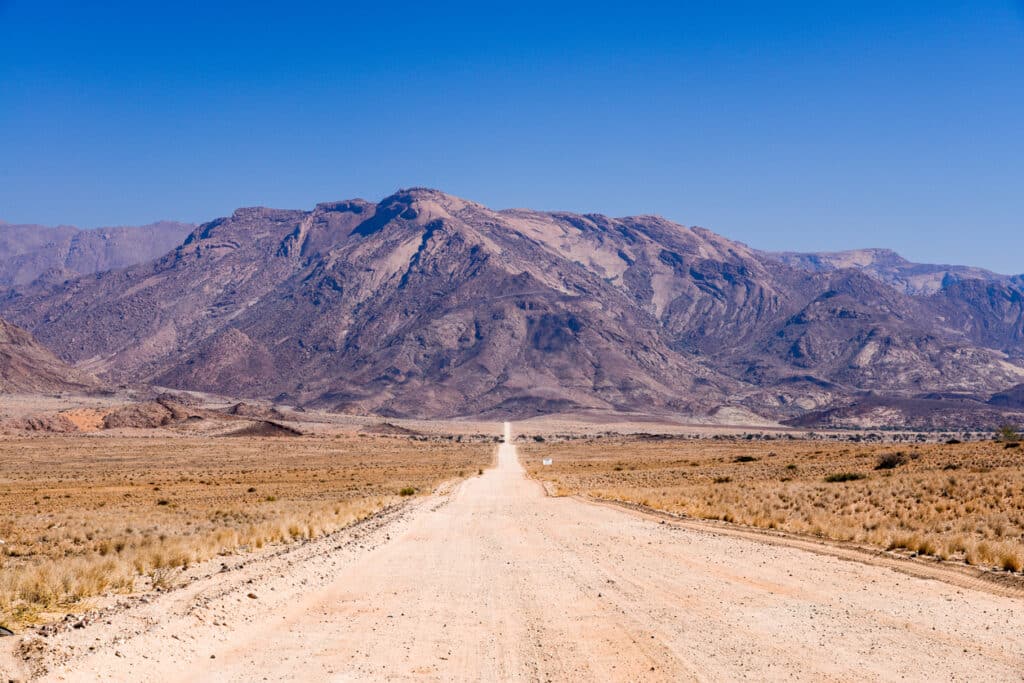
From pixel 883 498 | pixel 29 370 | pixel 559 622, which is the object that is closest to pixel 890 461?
pixel 883 498

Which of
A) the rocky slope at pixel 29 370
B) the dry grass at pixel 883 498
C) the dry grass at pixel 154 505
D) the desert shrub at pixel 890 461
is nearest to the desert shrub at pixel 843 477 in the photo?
the dry grass at pixel 883 498

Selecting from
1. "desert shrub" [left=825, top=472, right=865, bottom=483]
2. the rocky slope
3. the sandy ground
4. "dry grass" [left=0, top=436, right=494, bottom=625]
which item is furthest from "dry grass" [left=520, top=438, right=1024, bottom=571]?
the rocky slope

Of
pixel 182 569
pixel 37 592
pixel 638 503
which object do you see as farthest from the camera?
pixel 638 503

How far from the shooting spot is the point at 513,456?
9619 cm

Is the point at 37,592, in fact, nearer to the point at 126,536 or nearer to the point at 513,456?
the point at 126,536

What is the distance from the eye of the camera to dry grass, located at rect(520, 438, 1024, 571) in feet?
64.3

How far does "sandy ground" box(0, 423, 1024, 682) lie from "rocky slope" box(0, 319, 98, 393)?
17263 cm

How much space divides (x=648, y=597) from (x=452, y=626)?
3.67 m

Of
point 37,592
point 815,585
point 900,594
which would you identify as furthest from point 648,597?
point 37,592

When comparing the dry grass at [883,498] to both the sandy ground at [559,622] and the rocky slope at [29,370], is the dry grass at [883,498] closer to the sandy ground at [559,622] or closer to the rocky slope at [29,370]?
the sandy ground at [559,622]

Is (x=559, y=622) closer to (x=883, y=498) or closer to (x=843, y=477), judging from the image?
(x=883, y=498)

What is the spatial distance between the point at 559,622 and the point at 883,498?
20263 mm

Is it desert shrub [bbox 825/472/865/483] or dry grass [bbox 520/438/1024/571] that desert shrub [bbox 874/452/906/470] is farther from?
desert shrub [bbox 825/472/865/483]

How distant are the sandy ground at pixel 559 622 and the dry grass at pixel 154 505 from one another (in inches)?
82.5
